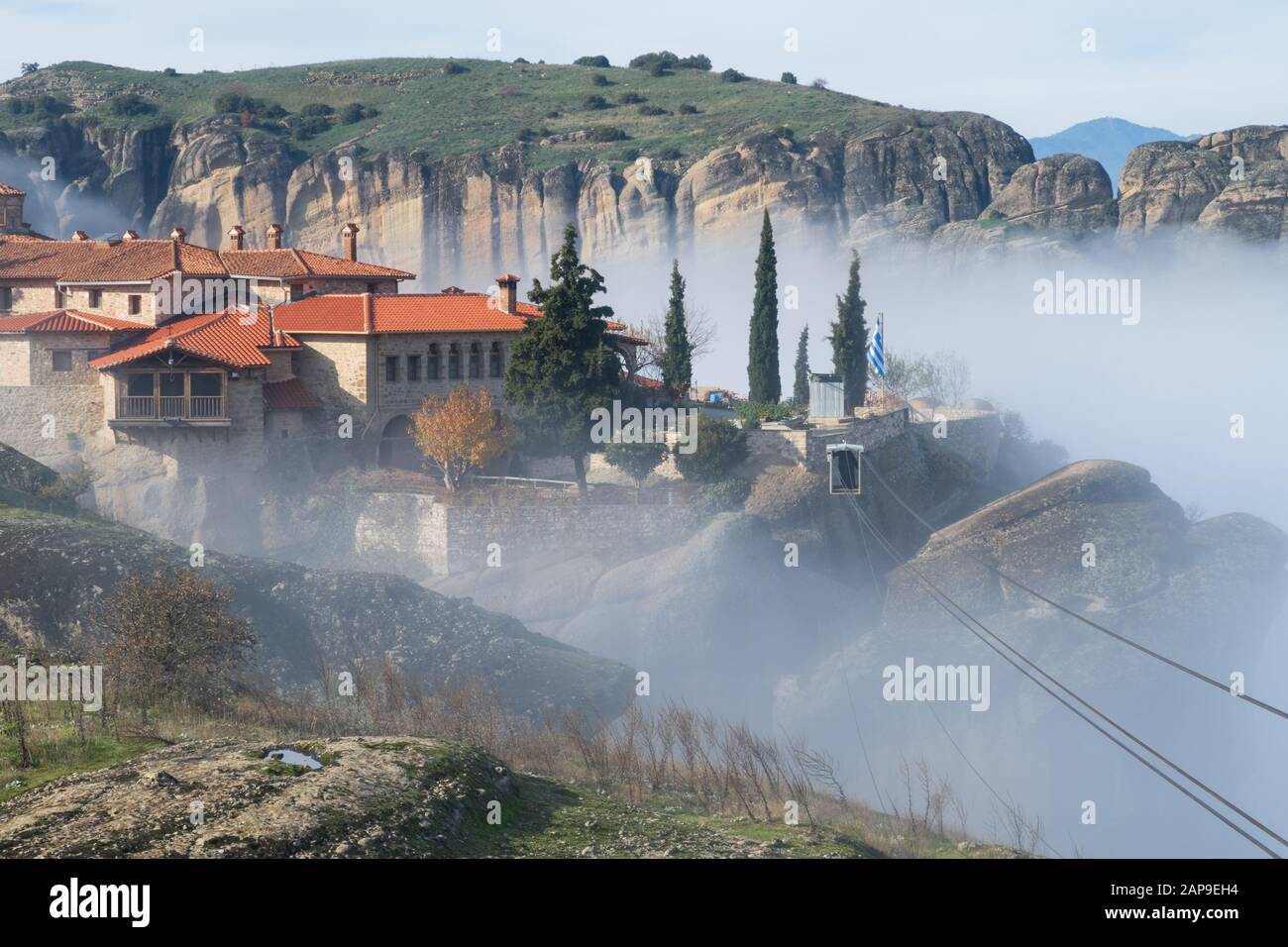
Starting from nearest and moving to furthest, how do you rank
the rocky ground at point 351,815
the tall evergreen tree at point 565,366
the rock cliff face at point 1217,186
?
the rocky ground at point 351,815 < the tall evergreen tree at point 565,366 < the rock cliff face at point 1217,186

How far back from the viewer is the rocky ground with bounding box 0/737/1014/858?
14.7 meters

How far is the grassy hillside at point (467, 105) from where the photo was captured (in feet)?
347

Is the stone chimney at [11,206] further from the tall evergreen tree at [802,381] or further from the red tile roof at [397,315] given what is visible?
the tall evergreen tree at [802,381]

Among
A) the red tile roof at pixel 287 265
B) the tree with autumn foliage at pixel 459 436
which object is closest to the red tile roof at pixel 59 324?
the red tile roof at pixel 287 265

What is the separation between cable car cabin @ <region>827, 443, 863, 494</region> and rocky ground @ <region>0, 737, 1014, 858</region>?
92.8ft

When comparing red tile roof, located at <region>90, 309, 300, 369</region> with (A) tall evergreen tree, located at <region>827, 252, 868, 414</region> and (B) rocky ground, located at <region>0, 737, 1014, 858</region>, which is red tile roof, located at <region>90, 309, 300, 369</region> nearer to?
(A) tall evergreen tree, located at <region>827, 252, 868, 414</region>

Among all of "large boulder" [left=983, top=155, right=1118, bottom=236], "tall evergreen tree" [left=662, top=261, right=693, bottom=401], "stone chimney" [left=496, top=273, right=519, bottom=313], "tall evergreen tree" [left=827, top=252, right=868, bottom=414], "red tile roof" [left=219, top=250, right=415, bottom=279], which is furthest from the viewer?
"large boulder" [left=983, top=155, right=1118, bottom=236]

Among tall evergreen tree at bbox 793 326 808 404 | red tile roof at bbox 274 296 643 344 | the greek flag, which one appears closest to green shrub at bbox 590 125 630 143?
tall evergreen tree at bbox 793 326 808 404

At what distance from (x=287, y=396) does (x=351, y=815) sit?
3299 centimetres

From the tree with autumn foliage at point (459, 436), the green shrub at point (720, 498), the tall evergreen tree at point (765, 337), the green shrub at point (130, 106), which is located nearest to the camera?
the tree with autumn foliage at point (459, 436)

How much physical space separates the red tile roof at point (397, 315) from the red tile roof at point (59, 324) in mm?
5409

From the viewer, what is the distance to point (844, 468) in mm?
48594
